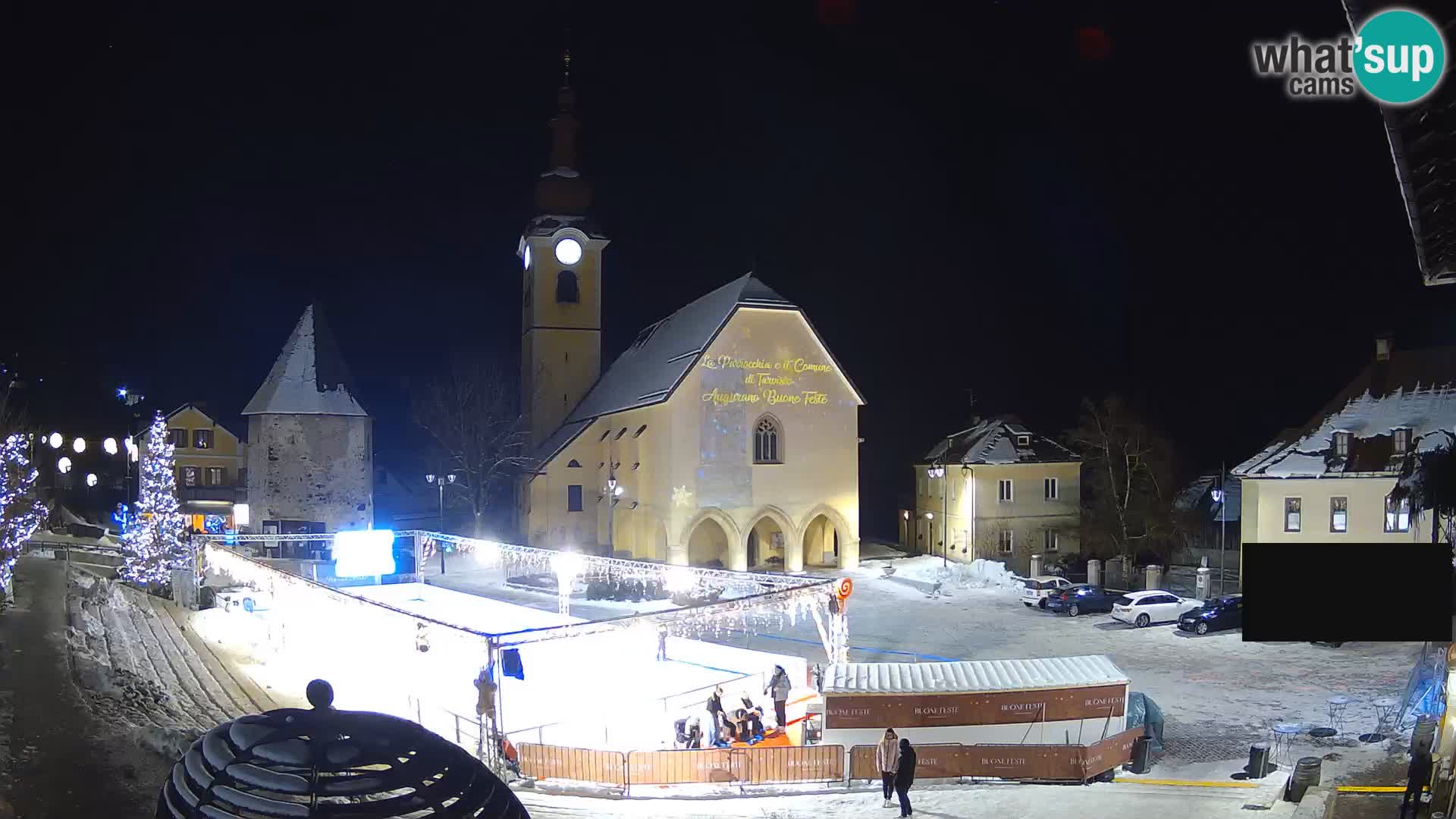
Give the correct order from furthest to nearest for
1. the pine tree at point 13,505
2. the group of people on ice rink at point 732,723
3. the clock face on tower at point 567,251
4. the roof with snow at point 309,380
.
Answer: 1. the clock face on tower at point 567,251
2. the roof with snow at point 309,380
3. the pine tree at point 13,505
4. the group of people on ice rink at point 732,723

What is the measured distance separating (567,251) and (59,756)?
3853 centimetres

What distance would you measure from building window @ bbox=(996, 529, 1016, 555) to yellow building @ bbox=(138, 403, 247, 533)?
38.8m

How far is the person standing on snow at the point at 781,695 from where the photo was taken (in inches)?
632

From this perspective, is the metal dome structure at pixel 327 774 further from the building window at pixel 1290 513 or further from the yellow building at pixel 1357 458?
the building window at pixel 1290 513

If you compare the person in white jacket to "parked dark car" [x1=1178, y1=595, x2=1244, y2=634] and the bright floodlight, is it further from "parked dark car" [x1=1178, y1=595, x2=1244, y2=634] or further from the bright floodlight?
the bright floodlight

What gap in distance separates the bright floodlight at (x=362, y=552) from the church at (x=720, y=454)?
373 inches

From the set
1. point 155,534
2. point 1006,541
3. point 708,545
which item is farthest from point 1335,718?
point 155,534

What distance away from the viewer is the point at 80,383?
58.5 m

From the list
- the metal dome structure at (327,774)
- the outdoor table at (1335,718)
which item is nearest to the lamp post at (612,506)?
the outdoor table at (1335,718)

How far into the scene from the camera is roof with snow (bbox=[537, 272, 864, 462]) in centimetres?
3688

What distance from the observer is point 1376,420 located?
2959 centimetres

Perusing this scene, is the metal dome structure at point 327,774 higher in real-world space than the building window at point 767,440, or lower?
lower

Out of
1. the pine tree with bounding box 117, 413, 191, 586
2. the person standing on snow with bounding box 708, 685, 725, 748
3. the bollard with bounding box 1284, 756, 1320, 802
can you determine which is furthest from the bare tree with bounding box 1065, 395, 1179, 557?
the pine tree with bounding box 117, 413, 191, 586

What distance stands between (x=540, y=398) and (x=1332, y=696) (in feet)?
125
